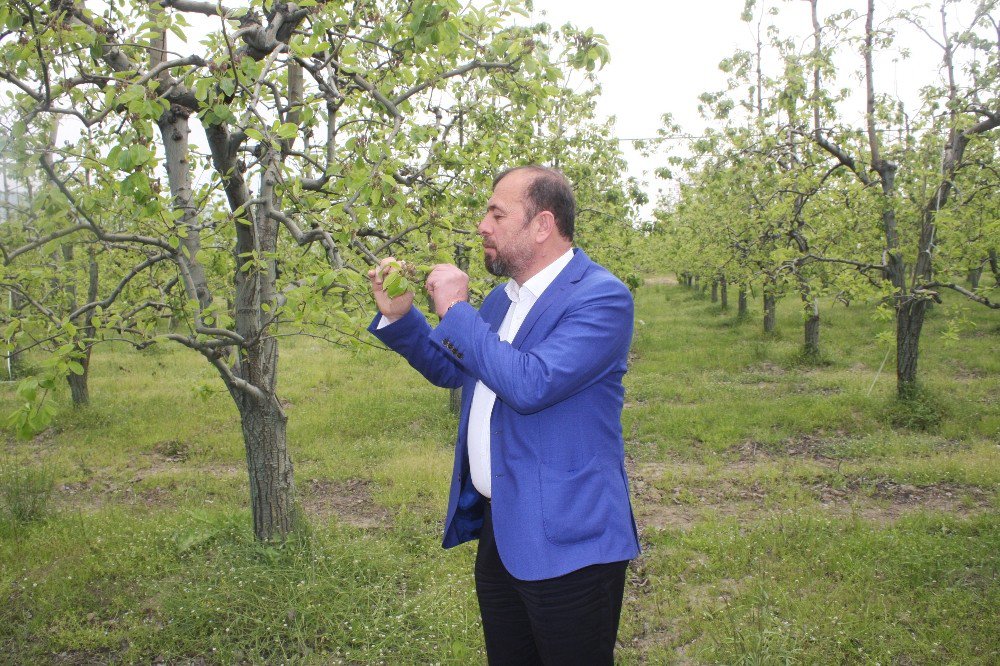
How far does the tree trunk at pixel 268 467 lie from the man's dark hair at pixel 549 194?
11.5ft

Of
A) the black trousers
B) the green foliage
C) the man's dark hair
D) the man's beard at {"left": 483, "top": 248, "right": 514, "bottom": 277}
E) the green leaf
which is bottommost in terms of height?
the green foliage

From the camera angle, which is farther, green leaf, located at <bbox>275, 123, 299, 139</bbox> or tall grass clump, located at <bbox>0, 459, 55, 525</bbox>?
tall grass clump, located at <bbox>0, 459, 55, 525</bbox>

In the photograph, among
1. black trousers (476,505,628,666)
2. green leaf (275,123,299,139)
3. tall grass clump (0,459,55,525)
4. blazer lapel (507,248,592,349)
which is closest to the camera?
black trousers (476,505,628,666)

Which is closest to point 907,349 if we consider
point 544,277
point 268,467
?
point 268,467

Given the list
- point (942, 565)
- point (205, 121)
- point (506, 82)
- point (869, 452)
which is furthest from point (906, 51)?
point (205, 121)

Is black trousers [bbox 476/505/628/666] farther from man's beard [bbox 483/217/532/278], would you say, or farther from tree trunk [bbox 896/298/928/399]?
tree trunk [bbox 896/298/928/399]

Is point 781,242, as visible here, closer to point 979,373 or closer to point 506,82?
point 979,373

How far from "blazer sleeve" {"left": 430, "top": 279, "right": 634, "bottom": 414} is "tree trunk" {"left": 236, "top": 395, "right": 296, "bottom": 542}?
3424 millimetres

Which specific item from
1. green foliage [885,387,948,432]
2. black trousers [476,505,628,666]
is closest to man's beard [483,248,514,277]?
black trousers [476,505,628,666]

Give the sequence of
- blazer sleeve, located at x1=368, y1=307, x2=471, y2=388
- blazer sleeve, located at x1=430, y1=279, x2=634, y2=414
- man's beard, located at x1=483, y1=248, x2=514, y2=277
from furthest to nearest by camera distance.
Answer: blazer sleeve, located at x1=368, y1=307, x2=471, y2=388 < man's beard, located at x1=483, y1=248, x2=514, y2=277 < blazer sleeve, located at x1=430, y1=279, x2=634, y2=414

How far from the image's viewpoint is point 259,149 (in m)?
4.40

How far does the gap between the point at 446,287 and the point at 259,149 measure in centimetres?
249

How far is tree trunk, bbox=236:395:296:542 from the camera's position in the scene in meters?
5.46

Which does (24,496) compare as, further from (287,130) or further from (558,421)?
(558,421)
